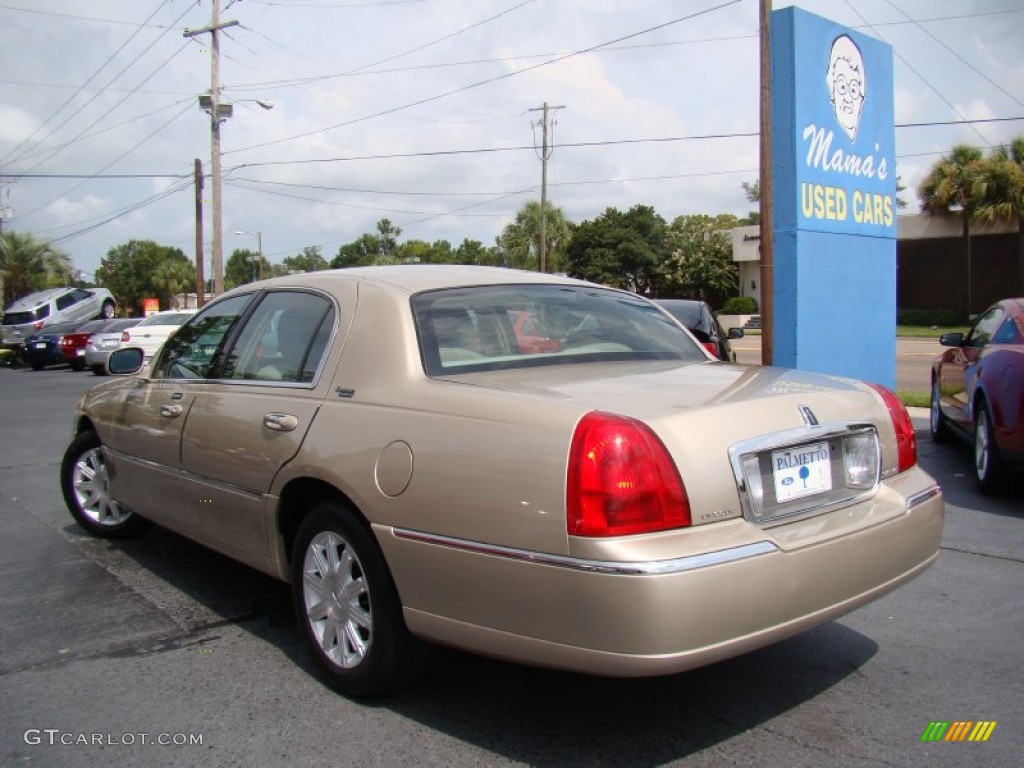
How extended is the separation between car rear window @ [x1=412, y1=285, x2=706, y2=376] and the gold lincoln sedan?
0.01 metres

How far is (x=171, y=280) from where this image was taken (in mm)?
73938

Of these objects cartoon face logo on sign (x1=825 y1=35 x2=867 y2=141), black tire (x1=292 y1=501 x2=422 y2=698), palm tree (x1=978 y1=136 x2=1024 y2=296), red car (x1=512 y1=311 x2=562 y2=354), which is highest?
palm tree (x1=978 y1=136 x2=1024 y2=296)

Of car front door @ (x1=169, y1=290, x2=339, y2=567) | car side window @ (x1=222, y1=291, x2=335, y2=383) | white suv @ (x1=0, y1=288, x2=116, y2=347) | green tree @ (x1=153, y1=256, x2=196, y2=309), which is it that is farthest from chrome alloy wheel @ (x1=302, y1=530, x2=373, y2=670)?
green tree @ (x1=153, y1=256, x2=196, y2=309)

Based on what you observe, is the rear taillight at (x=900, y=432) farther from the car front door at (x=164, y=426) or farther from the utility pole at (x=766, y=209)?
the utility pole at (x=766, y=209)

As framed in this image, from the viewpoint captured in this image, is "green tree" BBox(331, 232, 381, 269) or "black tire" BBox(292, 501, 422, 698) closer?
"black tire" BBox(292, 501, 422, 698)

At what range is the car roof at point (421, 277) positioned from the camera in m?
3.88

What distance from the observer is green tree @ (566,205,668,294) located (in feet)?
194

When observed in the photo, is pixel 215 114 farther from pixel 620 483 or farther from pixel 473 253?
pixel 473 253

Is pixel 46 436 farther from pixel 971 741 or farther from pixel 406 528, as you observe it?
pixel 971 741

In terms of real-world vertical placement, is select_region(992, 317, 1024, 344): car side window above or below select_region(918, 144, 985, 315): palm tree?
below

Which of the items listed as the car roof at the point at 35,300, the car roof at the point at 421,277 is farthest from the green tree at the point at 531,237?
the car roof at the point at 421,277

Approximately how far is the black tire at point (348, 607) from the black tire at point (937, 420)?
7.34 meters

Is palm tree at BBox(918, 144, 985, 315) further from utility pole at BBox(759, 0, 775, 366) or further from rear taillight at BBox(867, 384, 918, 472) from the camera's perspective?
rear taillight at BBox(867, 384, 918, 472)

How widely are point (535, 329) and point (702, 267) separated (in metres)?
49.2
